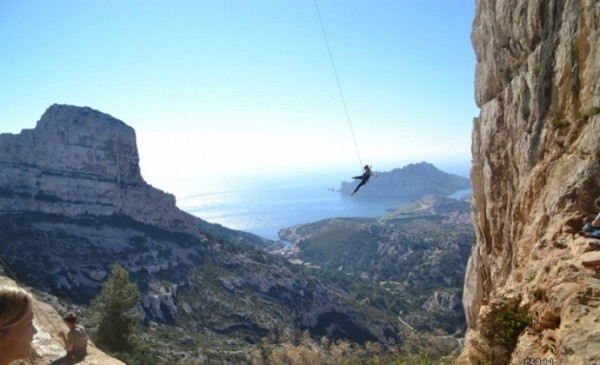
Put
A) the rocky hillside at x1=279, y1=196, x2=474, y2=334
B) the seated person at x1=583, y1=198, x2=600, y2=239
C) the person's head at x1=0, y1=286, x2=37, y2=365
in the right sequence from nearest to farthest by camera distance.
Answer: the person's head at x1=0, y1=286, x2=37, y2=365, the seated person at x1=583, y1=198, x2=600, y2=239, the rocky hillside at x1=279, y1=196, x2=474, y2=334

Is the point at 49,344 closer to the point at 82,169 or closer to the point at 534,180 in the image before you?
the point at 534,180

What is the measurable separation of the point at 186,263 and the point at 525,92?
85280 millimetres

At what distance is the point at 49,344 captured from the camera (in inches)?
408

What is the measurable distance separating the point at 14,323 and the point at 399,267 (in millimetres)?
153061

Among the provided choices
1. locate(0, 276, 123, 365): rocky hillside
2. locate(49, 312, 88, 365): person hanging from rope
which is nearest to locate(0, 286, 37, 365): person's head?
locate(0, 276, 123, 365): rocky hillside

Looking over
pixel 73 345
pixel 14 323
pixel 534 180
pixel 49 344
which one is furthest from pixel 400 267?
pixel 14 323

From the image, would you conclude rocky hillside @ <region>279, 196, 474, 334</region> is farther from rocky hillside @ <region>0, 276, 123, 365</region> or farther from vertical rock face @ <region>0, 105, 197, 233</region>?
rocky hillside @ <region>0, 276, 123, 365</region>

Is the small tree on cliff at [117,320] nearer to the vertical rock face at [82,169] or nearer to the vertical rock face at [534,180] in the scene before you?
the vertical rock face at [534,180]

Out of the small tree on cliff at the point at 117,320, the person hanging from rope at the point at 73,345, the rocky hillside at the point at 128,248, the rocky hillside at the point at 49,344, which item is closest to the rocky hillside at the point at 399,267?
the rocky hillside at the point at 128,248

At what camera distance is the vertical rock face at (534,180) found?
7.72m

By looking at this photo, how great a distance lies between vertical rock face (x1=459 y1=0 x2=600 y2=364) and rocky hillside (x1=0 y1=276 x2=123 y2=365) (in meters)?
9.43

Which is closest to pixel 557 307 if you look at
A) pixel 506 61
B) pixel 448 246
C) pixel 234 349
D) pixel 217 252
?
pixel 506 61

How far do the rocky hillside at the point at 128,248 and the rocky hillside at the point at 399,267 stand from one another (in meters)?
16.8

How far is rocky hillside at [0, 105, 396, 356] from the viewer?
226 feet
